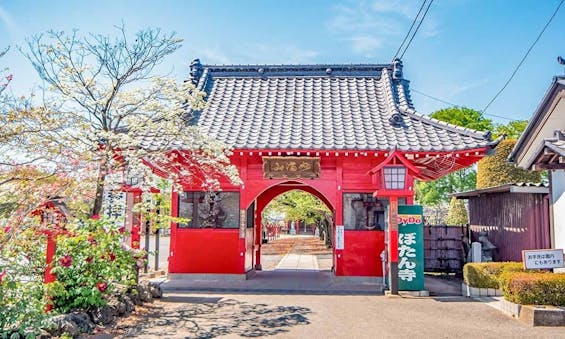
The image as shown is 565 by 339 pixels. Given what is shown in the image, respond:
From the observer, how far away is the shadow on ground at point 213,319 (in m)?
6.92

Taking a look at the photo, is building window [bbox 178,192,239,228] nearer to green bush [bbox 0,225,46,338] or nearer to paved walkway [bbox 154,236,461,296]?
paved walkway [bbox 154,236,461,296]

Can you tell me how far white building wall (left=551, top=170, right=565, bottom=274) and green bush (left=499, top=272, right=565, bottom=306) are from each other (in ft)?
7.14

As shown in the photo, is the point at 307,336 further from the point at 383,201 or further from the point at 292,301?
the point at 383,201

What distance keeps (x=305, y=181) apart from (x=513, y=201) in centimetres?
618

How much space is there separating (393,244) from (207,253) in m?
5.15

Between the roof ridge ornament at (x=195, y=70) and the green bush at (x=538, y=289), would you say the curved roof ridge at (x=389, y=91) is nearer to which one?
the green bush at (x=538, y=289)

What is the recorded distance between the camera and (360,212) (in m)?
12.1

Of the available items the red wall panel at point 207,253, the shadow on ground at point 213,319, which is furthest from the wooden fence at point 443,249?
the shadow on ground at point 213,319

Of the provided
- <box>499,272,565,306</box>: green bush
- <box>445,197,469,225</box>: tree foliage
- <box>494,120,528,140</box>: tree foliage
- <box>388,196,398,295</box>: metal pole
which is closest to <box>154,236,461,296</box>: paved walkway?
<box>388,196,398,295</box>: metal pole

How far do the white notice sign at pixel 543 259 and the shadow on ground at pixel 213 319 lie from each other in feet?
14.2

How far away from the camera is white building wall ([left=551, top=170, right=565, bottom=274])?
9.59 meters

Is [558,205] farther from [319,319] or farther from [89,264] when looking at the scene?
[89,264]

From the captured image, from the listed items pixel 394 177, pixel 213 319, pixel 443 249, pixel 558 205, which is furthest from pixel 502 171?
pixel 213 319

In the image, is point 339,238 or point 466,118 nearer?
point 339,238
